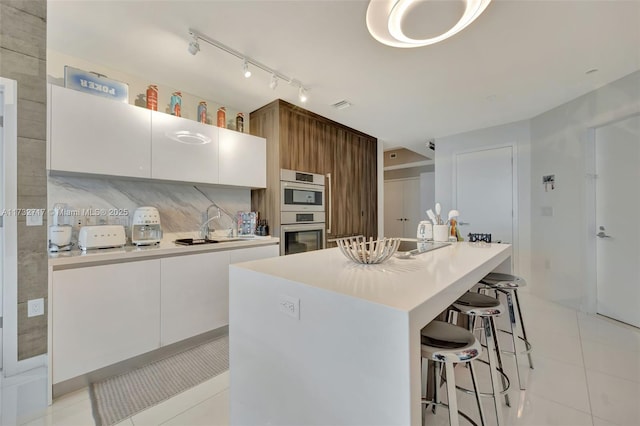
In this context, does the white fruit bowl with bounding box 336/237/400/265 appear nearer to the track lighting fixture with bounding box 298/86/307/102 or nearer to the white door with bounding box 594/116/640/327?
the track lighting fixture with bounding box 298/86/307/102

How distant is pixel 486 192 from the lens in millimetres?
4094

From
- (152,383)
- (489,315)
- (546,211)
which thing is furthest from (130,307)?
(546,211)

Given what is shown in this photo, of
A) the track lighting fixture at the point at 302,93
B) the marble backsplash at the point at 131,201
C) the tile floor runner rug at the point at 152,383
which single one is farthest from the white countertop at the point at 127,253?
the track lighting fixture at the point at 302,93

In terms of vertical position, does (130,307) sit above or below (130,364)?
above

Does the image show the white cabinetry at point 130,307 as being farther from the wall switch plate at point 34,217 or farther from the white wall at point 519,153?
the white wall at point 519,153

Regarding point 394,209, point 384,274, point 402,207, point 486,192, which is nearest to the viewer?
point 384,274

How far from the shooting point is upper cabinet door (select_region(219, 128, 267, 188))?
277 centimetres

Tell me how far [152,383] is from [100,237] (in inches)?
43.0

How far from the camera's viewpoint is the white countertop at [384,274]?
2.66ft

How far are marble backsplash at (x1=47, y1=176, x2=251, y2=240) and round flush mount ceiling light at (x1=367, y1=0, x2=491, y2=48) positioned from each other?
225cm

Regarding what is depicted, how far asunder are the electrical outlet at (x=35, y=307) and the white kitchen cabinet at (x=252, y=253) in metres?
1.34

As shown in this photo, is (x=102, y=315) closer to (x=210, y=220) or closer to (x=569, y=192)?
(x=210, y=220)

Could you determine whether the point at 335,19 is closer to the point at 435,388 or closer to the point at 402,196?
the point at 435,388

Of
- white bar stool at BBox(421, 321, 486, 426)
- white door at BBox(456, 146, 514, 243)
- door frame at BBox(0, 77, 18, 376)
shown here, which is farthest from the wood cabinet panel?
white bar stool at BBox(421, 321, 486, 426)
